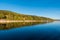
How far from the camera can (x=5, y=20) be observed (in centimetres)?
12612

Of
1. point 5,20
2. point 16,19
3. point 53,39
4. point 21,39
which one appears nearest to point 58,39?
point 53,39

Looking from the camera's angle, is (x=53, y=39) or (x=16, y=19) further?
(x=16, y=19)

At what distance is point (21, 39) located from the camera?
79.7 ft

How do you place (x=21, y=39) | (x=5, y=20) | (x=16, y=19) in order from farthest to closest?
(x=16, y=19) < (x=5, y=20) < (x=21, y=39)

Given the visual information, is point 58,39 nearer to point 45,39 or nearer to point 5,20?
point 45,39

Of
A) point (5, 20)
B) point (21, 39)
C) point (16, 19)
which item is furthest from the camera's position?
point (16, 19)

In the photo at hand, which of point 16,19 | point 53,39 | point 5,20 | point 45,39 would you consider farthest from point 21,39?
point 16,19

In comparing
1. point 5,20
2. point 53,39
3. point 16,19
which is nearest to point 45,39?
point 53,39

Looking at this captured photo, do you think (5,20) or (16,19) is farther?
(16,19)

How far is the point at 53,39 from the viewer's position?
24703mm

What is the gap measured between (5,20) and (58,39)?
105560 mm

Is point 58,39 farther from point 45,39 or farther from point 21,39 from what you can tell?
point 21,39

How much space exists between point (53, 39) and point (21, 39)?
20.1 ft

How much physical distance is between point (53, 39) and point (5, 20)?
105m
